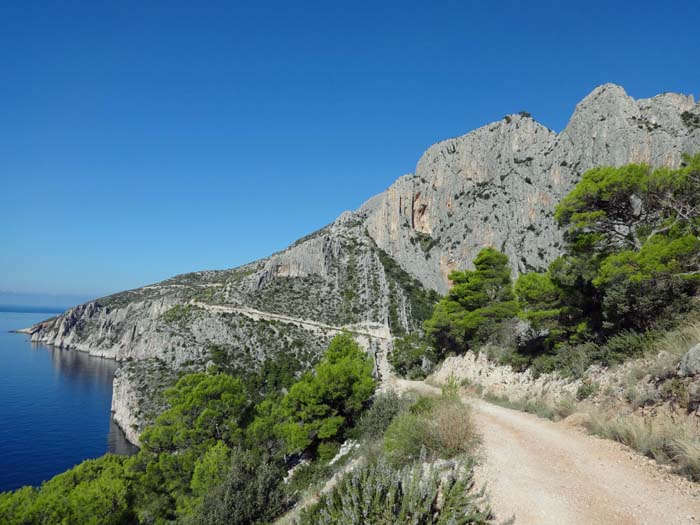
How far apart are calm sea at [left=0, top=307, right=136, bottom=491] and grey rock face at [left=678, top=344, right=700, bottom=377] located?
143ft

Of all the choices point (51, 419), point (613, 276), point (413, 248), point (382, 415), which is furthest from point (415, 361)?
point (51, 419)

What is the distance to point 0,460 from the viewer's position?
34.3 meters

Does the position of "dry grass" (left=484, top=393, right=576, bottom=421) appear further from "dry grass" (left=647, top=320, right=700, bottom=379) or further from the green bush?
the green bush

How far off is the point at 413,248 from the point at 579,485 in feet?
215

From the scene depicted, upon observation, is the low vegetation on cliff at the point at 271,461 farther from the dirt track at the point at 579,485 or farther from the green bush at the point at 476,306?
the green bush at the point at 476,306

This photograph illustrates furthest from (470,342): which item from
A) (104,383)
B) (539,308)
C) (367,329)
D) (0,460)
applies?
(104,383)

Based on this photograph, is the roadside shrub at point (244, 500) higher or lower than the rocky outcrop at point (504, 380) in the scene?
lower

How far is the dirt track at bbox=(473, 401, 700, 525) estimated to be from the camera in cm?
379

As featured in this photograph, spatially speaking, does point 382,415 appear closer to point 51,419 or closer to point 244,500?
point 244,500

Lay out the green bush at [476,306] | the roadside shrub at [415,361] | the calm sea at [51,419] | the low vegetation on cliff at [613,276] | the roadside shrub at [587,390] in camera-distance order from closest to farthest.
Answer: the roadside shrub at [587,390], the low vegetation on cliff at [613,276], the green bush at [476,306], the roadside shrub at [415,361], the calm sea at [51,419]

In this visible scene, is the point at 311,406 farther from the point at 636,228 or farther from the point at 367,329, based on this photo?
the point at 367,329

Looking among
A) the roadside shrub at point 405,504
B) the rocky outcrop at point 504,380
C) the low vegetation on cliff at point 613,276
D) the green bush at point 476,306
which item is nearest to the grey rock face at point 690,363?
the low vegetation on cliff at point 613,276

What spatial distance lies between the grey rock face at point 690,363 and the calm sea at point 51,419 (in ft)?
143

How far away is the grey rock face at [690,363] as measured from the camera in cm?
550
